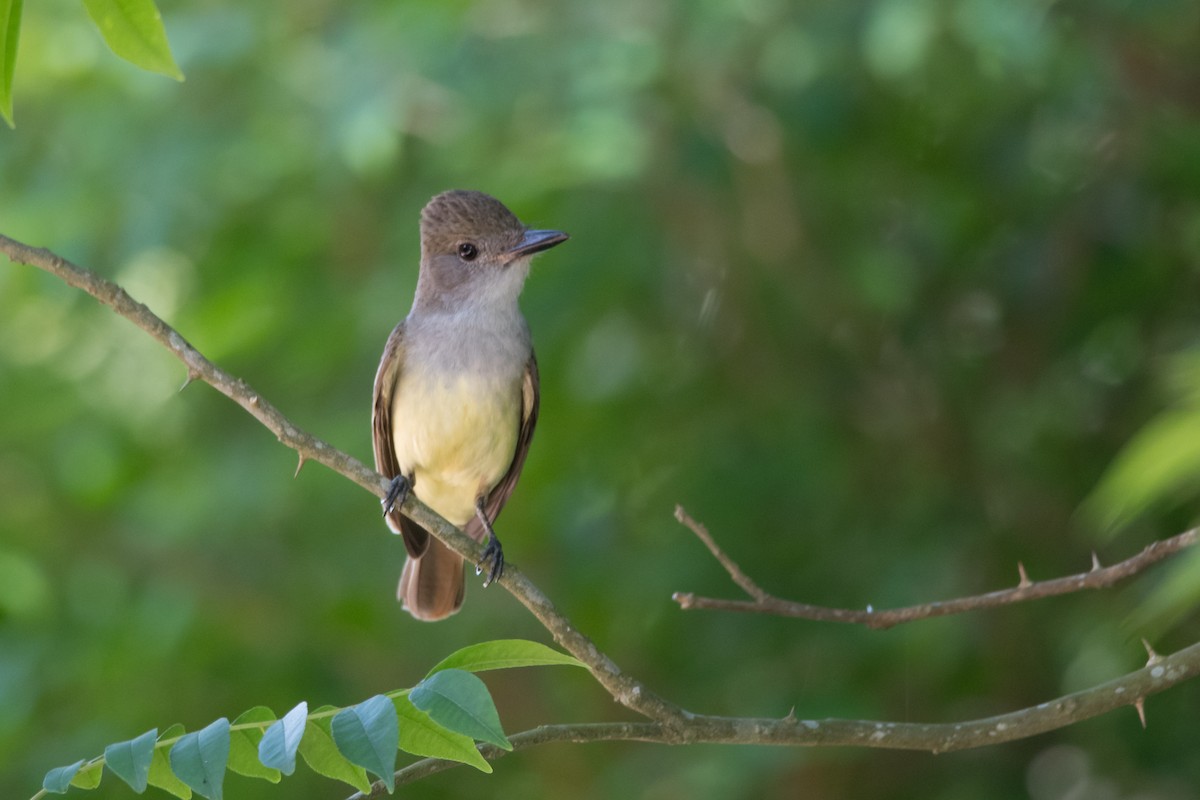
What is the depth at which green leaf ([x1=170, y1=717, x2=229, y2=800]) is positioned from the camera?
99.8 inches

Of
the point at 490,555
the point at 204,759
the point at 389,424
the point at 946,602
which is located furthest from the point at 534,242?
the point at 204,759

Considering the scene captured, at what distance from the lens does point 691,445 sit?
605cm

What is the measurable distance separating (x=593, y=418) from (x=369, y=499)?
39.0 inches

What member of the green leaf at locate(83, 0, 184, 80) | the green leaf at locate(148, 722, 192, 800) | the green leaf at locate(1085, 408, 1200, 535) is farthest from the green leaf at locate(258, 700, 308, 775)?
the green leaf at locate(1085, 408, 1200, 535)

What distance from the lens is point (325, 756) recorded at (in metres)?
2.69

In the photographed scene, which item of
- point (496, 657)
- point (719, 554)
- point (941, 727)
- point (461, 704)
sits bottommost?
point (941, 727)

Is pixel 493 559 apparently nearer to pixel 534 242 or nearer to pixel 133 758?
pixel 534 242

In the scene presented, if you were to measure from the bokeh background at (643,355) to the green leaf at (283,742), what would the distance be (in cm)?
→ 275

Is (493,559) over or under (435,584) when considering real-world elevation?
under

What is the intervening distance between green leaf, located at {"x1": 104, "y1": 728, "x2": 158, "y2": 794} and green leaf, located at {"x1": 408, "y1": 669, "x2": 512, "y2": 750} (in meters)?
0.47

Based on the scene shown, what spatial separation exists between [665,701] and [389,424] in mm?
2220

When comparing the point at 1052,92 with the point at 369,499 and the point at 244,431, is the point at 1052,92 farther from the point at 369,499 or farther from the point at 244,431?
the point at 244,431

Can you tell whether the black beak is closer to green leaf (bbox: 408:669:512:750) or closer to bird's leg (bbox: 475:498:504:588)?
bird's leg (bbox: 475:498:504:588)

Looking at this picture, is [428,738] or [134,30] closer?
[134,30]
